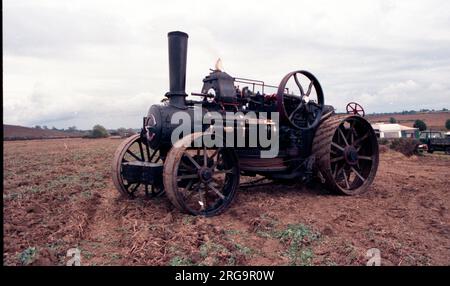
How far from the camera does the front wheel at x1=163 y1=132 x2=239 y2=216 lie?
5.68 m

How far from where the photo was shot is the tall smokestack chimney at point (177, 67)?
641cm

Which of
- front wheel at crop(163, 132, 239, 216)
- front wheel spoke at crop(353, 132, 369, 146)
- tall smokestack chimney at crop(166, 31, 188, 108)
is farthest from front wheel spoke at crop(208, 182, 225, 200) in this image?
front wheel spoke at crop(353, 132, 369, 146)

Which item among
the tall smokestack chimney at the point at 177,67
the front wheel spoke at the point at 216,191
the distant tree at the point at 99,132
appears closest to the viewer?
the front wheel spoke at the point at 216,191

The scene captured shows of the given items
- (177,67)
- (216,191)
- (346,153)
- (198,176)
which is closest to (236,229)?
(216,191)

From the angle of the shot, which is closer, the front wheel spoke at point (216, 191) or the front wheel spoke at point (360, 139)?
Answer: the front wheel spoke at point (216, 191)

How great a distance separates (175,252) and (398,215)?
3946mm

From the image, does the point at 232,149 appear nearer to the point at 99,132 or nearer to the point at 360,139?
the point at 360,139

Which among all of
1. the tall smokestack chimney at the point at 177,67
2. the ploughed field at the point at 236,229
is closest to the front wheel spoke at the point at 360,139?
the ploughed field at the point at 236,229

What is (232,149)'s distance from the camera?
6562 millimetres

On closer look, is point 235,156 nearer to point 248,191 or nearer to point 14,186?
point 248,191

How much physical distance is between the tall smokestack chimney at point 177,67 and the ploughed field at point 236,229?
6.40 ft

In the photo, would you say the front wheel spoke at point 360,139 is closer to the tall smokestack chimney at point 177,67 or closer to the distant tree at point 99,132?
the tall smokestack chimney at point 177,67

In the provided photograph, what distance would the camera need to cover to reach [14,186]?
8.74 m

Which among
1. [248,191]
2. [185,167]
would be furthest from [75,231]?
[248,191]
